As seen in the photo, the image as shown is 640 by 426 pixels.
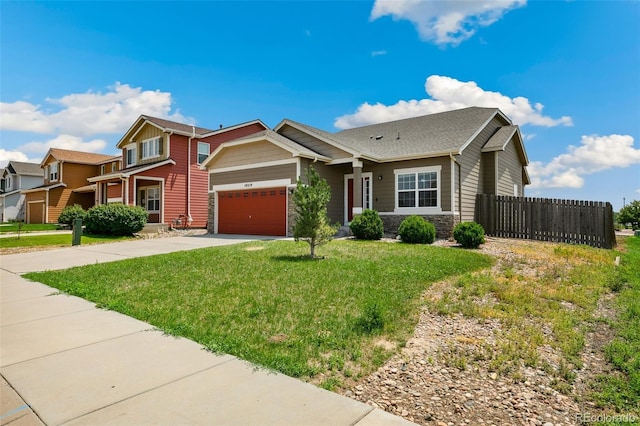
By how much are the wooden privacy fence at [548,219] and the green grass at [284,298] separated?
6639 millimetres

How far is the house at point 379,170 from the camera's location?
51.0 ft

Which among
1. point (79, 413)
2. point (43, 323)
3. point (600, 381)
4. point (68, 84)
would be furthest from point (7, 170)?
point (600, 381)

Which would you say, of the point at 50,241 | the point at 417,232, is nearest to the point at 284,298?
the point at 417,232

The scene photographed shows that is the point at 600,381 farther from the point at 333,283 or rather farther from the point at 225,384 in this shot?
the point at 333,283

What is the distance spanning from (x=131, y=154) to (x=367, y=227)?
2147 centimetres

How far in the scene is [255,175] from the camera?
17984mm

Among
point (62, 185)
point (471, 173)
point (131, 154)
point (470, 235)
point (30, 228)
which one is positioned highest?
point (131, 154)

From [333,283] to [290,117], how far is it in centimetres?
1435

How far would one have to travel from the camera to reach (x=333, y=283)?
6465mm

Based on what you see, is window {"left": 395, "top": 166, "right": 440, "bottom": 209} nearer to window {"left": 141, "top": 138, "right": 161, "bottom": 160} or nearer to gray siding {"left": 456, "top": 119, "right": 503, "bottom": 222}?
gray siding {"left": 456, "top": 119, "right": 503, "bottom": 222}

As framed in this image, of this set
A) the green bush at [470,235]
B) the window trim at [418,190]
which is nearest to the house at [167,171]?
the window trim at [418,190]

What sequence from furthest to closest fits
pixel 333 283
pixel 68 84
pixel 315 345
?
pixel 68 84 → pixel 333 283 → pixel 315 345

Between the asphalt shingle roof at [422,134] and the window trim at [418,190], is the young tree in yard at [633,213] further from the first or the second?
the window trim at [418,190]

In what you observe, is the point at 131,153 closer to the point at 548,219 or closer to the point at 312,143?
the point at 312,143
